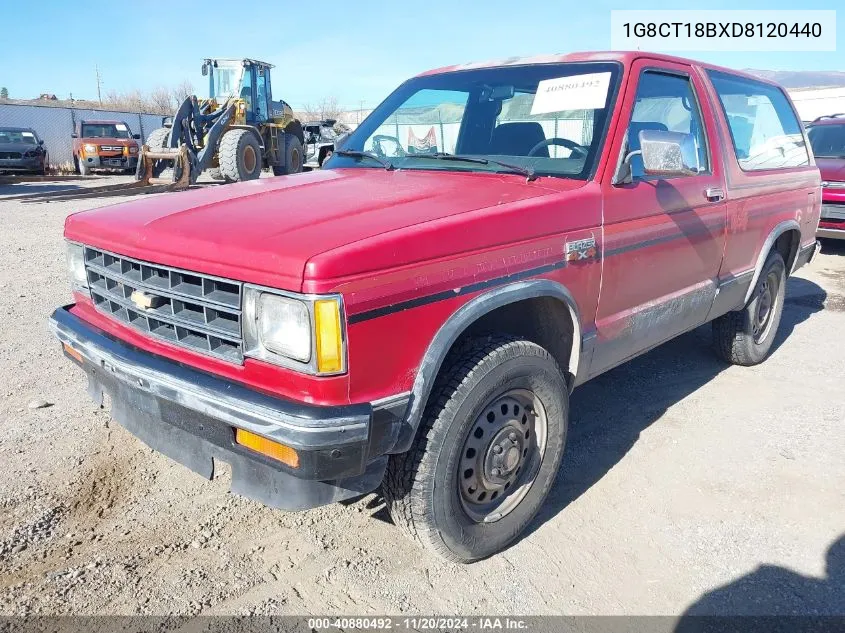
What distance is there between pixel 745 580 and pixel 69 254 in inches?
125

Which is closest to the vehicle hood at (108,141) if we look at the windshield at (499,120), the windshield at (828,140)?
the windshield at (828,140)

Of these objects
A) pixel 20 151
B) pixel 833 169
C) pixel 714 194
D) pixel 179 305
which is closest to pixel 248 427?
pixel 179 305

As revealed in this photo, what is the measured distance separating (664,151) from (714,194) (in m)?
0.95

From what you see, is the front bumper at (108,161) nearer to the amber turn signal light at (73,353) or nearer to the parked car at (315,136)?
the parked car at (315,136)

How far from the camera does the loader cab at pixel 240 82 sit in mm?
16594

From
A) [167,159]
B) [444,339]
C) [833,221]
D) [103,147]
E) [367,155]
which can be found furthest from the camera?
[103,147]

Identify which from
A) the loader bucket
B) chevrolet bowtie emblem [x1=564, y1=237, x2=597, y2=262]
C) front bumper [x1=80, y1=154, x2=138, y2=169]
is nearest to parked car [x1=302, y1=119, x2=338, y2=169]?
front bumper [x1=80, y1=154, x2=138, y2=169]

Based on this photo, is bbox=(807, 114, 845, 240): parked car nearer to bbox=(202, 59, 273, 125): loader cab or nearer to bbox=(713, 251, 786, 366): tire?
bbox=(713, 251, 786, 366): tire

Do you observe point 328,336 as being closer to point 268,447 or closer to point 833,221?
point 268,447

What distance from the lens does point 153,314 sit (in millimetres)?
2328

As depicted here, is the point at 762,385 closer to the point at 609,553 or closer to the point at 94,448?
the point at 609,553

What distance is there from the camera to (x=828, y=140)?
365 inches

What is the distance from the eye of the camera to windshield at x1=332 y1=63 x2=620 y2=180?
300cm

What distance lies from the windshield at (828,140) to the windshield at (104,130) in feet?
70.0
